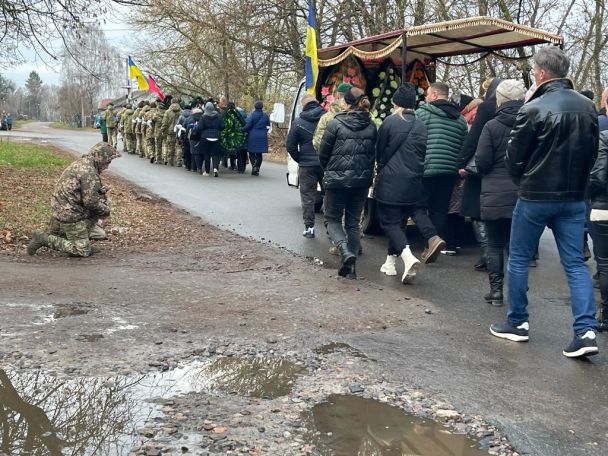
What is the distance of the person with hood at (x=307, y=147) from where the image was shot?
358 inches

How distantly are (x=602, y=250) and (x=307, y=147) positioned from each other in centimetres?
439

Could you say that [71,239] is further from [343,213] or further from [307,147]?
[307,147]

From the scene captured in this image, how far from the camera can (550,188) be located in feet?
15.8

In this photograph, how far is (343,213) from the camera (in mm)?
7648

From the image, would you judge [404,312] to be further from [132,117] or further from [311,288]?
[132,117]

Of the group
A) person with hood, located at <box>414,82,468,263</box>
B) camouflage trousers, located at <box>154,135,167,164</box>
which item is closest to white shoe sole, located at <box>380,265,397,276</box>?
person with hood, located at <box>414,82,468,263</box>


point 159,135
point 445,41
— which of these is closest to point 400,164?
point 445,41

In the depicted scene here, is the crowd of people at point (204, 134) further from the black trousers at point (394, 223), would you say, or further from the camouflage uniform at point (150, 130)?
the black trousers at point (394, 223)

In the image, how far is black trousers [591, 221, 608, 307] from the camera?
568 cm

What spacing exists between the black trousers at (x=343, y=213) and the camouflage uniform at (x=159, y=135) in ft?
44.7

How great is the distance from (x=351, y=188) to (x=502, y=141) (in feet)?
5.35

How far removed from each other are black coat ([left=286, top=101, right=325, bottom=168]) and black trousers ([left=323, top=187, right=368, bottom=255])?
1.66 m

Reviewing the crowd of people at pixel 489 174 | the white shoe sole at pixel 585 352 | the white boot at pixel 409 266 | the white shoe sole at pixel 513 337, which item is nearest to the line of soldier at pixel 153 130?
the crowd of people at pixel 489 174

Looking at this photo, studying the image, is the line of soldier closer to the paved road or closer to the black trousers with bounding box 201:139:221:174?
the black trousers with bounding box 201:139:221:174
